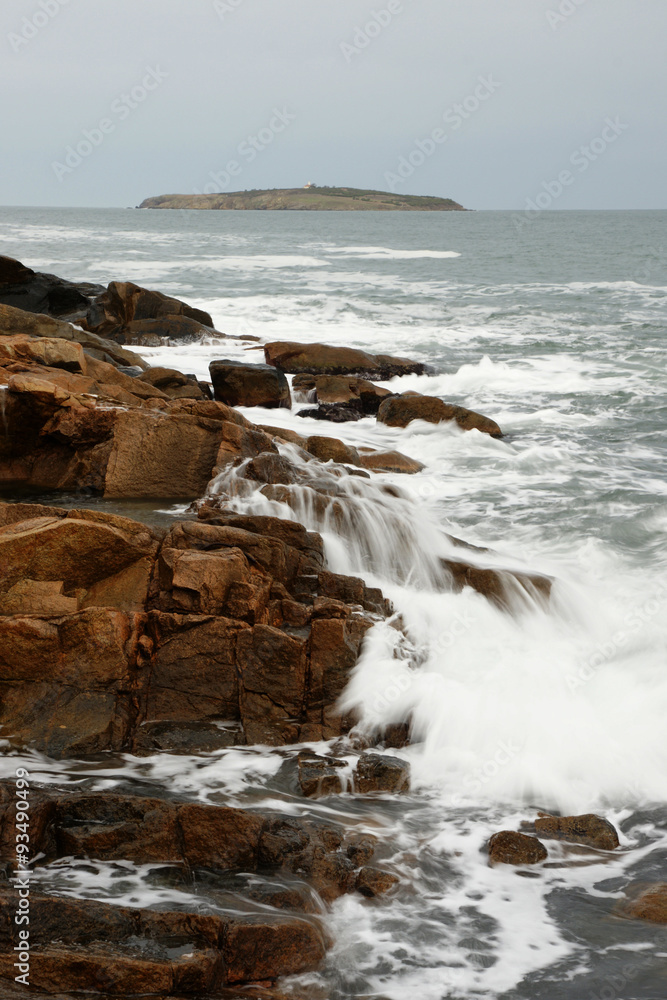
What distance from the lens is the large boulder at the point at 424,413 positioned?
15.3 meters

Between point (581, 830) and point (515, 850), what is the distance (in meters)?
0.54

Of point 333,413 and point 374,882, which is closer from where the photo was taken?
point 374,882

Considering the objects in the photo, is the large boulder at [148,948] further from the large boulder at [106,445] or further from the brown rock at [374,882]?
the large boulder at [106,445]

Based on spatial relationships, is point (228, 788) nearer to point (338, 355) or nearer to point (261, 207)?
point (338, 355)

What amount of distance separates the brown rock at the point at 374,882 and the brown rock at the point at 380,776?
0.90m

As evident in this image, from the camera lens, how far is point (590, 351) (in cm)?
2503

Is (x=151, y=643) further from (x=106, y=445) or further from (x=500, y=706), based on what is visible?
(x=106, y=445)

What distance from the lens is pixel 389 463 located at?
12.9 metres

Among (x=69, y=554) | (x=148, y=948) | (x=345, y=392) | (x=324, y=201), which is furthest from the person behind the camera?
(x=324, y=201)

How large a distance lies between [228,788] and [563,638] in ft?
12.5

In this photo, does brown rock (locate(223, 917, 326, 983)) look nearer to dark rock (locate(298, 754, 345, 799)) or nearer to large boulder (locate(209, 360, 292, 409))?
dark rock (locate(298, 754, 345, 799))

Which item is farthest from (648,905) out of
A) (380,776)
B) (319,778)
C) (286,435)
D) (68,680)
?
(286,435)

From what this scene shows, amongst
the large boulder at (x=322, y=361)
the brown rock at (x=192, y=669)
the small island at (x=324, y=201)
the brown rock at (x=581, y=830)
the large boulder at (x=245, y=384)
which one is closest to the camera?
the brown rock at (x=581, y=830)

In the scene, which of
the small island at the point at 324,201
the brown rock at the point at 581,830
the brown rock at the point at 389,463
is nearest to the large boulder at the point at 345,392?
the brown rock at the point at 389,463
